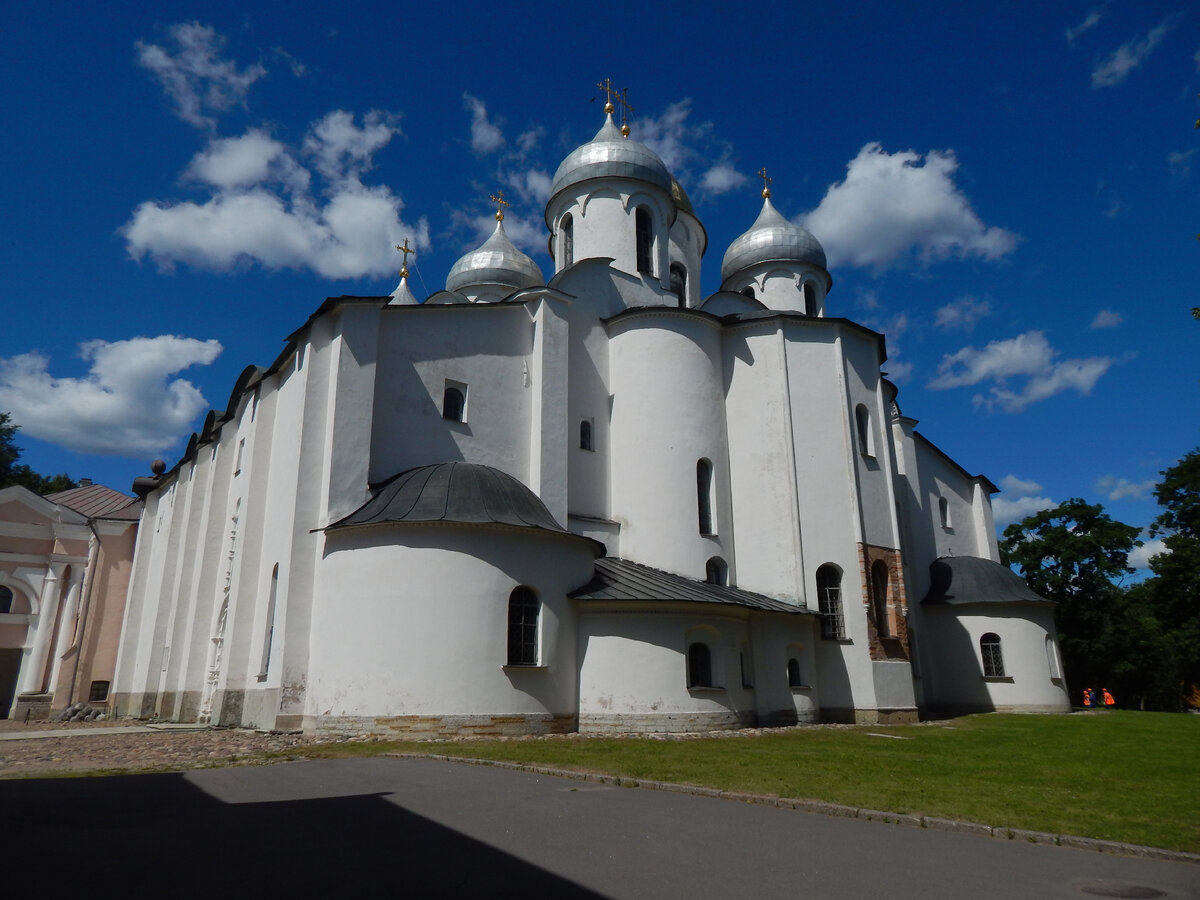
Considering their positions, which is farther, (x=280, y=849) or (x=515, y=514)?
(x=515, y=514)

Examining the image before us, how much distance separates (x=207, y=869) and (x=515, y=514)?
11643mm

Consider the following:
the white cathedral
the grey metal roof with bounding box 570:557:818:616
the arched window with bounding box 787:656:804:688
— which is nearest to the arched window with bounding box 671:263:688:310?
the white cathedral

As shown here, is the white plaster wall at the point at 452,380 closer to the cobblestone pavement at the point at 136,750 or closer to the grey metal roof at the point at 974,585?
the cobblestone pavement at the point at 136,750

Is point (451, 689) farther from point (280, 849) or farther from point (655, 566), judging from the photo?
point (280, 849)

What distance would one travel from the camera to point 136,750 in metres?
13.7

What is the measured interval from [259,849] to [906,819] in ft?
17.1

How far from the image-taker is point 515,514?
16922 mm

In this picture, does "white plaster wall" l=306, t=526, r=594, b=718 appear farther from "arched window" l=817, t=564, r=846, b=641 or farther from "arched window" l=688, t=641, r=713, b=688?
"arched window" l=817, t=564, r=846, b=641

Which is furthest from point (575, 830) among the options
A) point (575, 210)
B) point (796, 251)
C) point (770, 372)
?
point (796, 251)

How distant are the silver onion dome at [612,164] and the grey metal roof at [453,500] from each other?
1311 cm

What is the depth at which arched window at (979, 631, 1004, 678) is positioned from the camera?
26078 millimetres

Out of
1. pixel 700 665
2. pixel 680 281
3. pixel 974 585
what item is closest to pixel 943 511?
pixel 974 585

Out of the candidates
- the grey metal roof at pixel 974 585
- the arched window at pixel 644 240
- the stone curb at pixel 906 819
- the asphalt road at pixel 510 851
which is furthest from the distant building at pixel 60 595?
the grey metal roof at pixel 974 585

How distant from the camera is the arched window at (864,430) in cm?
2350
